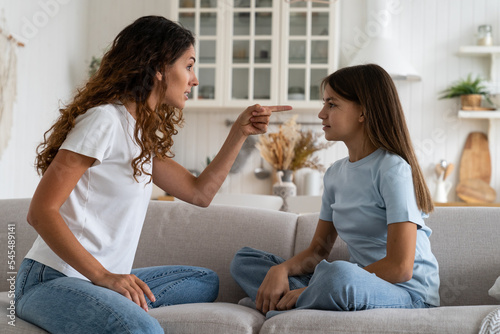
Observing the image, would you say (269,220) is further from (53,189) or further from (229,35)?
(229,35)

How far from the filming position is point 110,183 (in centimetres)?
125

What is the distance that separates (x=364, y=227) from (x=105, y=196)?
2.28ft

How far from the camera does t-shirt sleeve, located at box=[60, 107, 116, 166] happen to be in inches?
46.0

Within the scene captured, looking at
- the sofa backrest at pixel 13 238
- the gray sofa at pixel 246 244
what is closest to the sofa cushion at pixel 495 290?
the gray sofa at pixel 246 244

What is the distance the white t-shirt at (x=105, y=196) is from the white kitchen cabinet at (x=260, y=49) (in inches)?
114

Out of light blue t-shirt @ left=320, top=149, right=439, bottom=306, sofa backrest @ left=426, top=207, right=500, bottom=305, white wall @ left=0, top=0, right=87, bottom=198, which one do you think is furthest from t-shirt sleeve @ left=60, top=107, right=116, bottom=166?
white wall @ left=0, top=0, right=87, bottom=198

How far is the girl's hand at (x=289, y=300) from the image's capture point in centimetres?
144

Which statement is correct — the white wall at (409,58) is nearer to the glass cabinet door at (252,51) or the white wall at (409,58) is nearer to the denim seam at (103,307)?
the glass cabinet door at (252,51)

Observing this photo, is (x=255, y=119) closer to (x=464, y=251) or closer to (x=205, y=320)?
(x=205, y=320)

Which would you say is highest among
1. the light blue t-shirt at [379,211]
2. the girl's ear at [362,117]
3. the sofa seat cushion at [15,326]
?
the girl's ear at [362,117]

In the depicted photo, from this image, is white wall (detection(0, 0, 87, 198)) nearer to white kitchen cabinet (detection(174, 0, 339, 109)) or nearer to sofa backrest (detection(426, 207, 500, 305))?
white kitchen cabinet (detection(174, 0, 339, 109))

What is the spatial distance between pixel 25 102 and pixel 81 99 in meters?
2.32

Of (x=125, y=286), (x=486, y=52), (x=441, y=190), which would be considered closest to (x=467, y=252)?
(x=125, y=286)

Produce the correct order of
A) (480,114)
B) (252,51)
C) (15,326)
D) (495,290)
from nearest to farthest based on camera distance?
(15,326)
(495,290)
(480,114)
(252,51)
